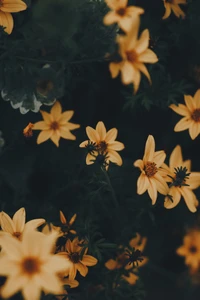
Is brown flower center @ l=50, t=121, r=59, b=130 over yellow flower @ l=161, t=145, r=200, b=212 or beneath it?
over

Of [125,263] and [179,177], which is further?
[125,263]

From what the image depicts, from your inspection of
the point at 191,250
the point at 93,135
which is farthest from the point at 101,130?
the point at 191,250

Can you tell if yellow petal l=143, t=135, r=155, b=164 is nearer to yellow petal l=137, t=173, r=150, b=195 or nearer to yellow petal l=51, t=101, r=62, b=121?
yellow petal l=137, t=173, r=150, b=195

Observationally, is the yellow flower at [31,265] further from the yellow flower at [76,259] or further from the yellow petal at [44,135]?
the yellow petal at [44,135]

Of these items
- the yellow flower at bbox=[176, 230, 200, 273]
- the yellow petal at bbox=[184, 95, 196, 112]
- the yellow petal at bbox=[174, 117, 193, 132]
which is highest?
the yellow petal at bbox=[184, 95, 196, 112]

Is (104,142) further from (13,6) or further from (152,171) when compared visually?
(13,6)

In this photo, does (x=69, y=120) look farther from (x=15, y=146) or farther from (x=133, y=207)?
(x=133, y=207)

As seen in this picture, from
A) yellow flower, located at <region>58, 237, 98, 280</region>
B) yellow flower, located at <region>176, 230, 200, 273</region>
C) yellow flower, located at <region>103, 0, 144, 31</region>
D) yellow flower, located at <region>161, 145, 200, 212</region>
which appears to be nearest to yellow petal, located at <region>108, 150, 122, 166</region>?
yellow flower, located at <region>161, 145, 200, 212</region>
